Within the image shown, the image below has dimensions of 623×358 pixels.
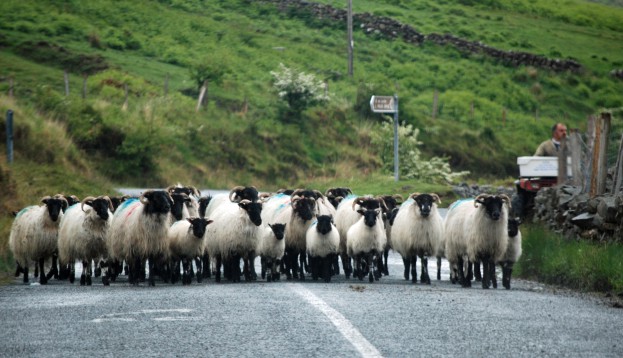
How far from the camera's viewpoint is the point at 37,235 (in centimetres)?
2061

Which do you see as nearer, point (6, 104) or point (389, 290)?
point (389, 290)

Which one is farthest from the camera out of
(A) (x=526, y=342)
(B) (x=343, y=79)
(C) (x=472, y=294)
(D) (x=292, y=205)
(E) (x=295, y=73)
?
(B) (x=343, y=79)

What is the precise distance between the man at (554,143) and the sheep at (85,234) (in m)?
10.4

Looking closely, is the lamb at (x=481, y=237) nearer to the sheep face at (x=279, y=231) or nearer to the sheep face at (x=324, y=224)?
the sheep face at (x=324, y=224)

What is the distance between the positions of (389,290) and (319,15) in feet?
210

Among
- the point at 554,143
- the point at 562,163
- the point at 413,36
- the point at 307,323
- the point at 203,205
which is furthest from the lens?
the point at 413,36

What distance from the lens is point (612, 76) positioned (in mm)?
75750

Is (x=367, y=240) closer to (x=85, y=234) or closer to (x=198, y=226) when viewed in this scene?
(x=198, y=226)

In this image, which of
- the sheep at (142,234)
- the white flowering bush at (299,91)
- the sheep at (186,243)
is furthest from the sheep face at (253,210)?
the white flowering bush at (299,91)

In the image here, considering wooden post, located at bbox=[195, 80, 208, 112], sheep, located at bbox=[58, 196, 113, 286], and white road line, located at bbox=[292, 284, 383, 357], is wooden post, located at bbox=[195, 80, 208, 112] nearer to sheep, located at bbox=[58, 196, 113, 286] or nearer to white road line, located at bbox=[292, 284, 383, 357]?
sheep, located at bbox=[58, 196, 113, 286]

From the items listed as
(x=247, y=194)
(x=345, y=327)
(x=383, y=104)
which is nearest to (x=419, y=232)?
(x=247, y=194)

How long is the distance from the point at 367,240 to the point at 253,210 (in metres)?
2.18

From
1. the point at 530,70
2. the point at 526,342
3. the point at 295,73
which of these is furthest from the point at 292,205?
the point at 530,70

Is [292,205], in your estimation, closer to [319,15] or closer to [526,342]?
[526,342]
